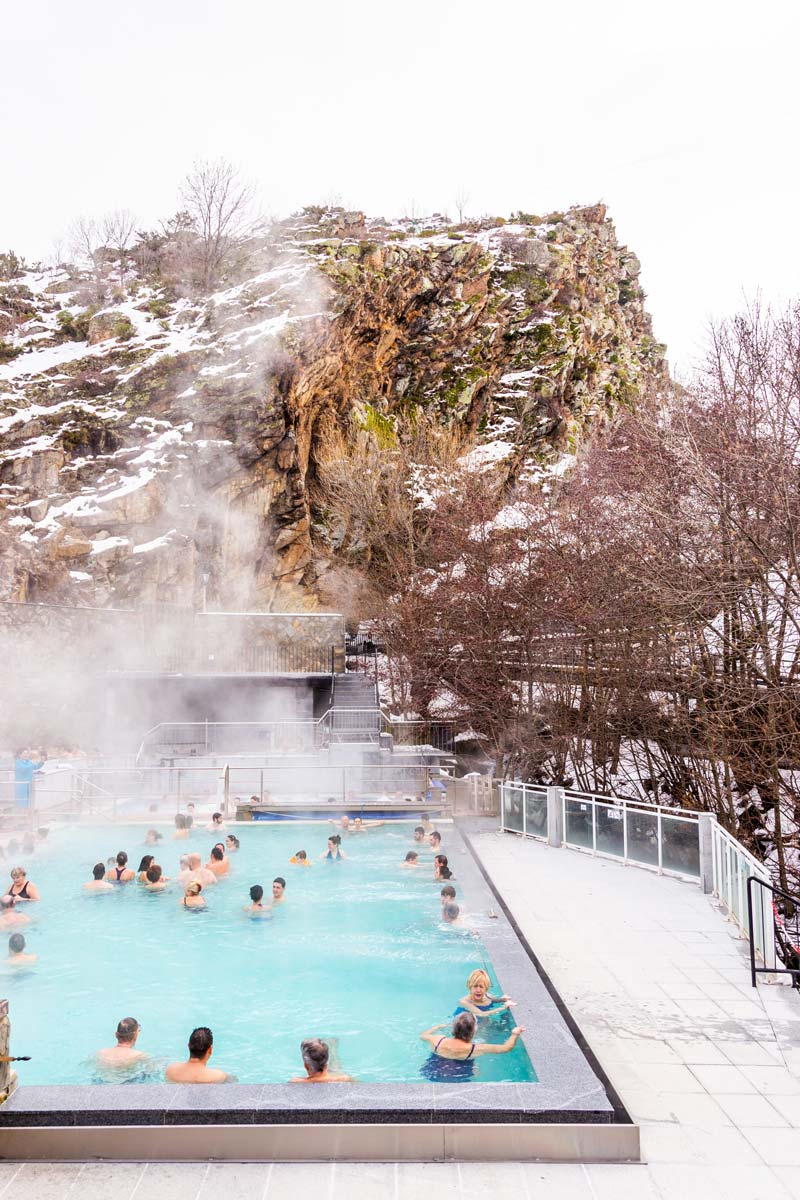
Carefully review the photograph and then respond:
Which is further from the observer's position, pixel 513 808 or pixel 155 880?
pixel 513 808

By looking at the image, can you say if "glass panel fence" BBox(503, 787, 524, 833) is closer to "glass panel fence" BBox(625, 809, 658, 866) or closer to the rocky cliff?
"glass panel fence" BBox(625, 809, 658, 866)

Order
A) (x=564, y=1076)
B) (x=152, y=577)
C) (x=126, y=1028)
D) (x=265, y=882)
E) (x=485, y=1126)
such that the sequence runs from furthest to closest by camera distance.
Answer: (x=152, y=577) < (x=265, y=882) < (x=126, y=1028) < (x=564, y=1076) < (x=485, y=1126)

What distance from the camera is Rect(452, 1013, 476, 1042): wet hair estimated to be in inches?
244

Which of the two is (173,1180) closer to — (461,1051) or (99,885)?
(461,1051)

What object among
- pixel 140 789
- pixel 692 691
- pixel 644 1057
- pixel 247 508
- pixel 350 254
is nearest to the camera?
pixel 644 1057

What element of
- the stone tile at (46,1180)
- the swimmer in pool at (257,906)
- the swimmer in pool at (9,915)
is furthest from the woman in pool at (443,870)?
the stone tile at (46,1180)

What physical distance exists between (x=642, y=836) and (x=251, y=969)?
6.04m

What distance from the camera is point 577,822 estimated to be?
13.0 m

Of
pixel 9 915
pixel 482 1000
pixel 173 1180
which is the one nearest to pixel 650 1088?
pixel 482 1000

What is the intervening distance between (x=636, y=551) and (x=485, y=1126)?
11335 mm

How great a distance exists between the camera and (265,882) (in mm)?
12492

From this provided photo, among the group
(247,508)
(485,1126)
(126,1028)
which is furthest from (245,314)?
(485,1126)

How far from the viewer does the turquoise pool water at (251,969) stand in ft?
23.9

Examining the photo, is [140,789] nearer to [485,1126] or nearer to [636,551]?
[636,551]
